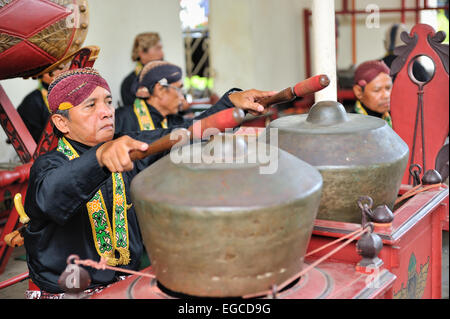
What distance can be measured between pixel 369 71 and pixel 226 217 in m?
2.68

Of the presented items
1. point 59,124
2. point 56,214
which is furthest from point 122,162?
point 59,124

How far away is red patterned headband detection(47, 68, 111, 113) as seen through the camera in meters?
1.99

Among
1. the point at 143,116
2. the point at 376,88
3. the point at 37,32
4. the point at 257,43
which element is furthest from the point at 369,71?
the point at 257,43

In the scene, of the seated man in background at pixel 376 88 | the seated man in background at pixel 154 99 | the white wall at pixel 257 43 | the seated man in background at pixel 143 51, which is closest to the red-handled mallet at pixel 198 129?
the seated man in background at pixel 154 99

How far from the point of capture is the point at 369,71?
3.75m

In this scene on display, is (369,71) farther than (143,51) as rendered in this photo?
No

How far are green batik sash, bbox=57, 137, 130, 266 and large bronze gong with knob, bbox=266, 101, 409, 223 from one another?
2.09 ft

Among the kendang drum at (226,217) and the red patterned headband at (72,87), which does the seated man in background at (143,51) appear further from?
the kendang drum at (226,217)

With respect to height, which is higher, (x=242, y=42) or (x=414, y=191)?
(x=242, y=42)

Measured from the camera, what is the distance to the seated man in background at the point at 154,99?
379 cm

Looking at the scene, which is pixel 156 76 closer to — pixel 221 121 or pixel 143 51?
pixel 143 51

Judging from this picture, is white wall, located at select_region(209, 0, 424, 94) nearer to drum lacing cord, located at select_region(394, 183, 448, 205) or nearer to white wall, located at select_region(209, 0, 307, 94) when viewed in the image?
white wall, located at select_region(209, 0, 307, 94)

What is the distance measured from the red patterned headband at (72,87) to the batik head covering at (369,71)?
2.24m
